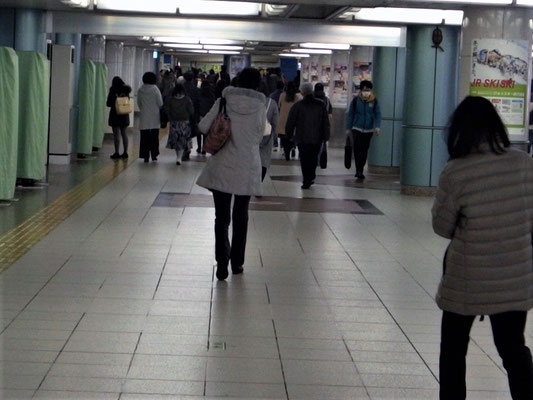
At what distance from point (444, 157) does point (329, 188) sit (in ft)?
6.26

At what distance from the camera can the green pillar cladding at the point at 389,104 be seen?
2073 centimetres

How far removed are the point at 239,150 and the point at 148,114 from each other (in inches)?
485

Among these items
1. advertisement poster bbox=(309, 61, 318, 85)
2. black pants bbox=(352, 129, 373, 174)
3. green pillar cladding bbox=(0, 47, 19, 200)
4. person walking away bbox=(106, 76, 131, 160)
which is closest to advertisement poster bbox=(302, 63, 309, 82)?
advertisement poster bbox=(309, 61, 318, 85)

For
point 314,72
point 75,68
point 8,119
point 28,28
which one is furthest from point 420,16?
point 314,72

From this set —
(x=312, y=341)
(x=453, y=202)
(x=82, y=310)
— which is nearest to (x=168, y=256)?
(x=82, y=310)

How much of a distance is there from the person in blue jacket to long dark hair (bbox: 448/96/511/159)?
13.9 meters

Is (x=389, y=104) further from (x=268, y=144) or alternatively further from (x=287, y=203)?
(x=268, y=144)

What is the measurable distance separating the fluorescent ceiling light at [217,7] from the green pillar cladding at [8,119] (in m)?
4.82

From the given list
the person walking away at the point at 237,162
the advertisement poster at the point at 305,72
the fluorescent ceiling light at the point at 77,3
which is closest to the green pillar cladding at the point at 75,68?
the fluorescent ceiling light at the point at 77,3

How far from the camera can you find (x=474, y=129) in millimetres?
4559

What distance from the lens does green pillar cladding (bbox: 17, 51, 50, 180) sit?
47.8ft

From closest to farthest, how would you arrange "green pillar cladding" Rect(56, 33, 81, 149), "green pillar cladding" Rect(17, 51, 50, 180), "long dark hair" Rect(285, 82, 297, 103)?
"green pillar cladding" Rect(17, 51, 50, 180), "green pillar cladding" Rect(56, 33, 81, 149), "long dark hair" Rect(285, 82, 297, 103)

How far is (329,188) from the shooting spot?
17.1m

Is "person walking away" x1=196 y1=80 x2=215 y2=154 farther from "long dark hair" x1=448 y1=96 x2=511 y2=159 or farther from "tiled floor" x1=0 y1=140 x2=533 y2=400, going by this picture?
"long dark hair" x1=448 y1=96 x2=511 y2=159
